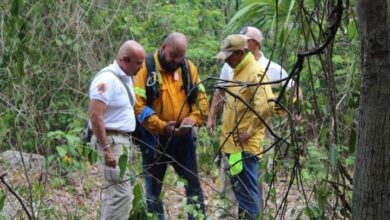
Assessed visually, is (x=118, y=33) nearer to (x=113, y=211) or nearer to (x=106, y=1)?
(x=106, y=1)

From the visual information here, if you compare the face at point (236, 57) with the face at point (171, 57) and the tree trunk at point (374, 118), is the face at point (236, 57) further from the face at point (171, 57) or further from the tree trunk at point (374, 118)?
the tree trunk at point (374, 118)

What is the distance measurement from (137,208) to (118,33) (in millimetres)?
7567

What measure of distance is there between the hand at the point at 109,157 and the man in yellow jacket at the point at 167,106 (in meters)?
0.47

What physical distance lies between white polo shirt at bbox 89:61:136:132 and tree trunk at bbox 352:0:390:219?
345cm

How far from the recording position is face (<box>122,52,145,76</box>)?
17.4 ft

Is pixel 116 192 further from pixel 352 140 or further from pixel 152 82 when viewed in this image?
pixel 352 140

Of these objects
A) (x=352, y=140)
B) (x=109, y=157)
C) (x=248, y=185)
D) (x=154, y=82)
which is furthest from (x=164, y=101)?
(x=352, y=140)

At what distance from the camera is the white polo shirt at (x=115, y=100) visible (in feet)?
16.8

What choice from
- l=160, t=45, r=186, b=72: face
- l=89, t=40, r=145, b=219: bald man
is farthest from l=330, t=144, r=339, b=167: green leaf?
l=160, t=45, r=186, b=72: face

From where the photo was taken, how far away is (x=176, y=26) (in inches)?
399

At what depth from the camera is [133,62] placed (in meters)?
5.32

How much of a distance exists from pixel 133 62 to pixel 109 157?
79cm

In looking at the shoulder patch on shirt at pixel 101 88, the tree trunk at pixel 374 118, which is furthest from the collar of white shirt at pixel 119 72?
the tree trunk at pixel 374 118

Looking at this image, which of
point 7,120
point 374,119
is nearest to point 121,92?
point 7,120
